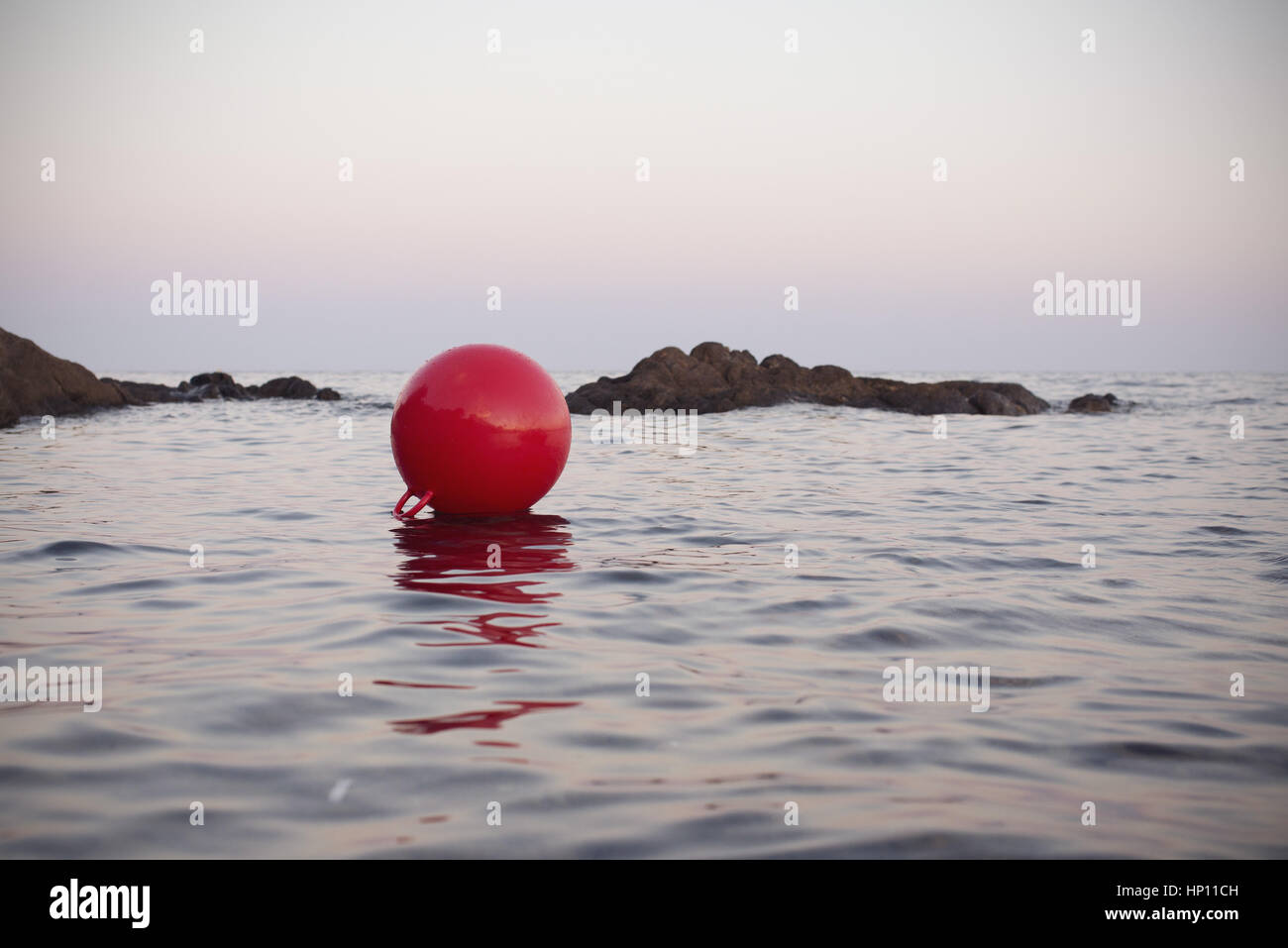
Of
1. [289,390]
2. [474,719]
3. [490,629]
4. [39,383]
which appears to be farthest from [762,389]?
[474,719]

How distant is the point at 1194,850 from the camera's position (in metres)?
3.04

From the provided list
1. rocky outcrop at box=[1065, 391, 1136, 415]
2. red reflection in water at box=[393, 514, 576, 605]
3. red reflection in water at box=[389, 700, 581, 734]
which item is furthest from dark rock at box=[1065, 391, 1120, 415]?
red reflection in water at box=[389, 700, 581, 734]

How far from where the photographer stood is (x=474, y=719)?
13.1 feet

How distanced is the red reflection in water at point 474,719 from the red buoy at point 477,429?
467 cm

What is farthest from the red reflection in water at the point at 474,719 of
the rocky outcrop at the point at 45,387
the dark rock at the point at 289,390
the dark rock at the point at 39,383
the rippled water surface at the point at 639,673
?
the dark rock at the point at 289,390

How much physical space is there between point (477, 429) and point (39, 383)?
70.3ft

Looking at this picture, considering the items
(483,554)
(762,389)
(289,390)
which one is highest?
(289,390)

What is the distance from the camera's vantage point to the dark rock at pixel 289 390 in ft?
124

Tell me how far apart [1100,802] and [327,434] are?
62.6 feet

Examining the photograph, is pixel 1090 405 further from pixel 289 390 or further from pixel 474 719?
pixel 474 719

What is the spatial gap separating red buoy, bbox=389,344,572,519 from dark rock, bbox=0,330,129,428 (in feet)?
57.4

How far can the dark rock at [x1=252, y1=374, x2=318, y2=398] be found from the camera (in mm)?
37875

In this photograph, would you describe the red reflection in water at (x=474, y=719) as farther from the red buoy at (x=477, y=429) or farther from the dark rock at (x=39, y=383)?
the dark rock at (x=39, y=383)
